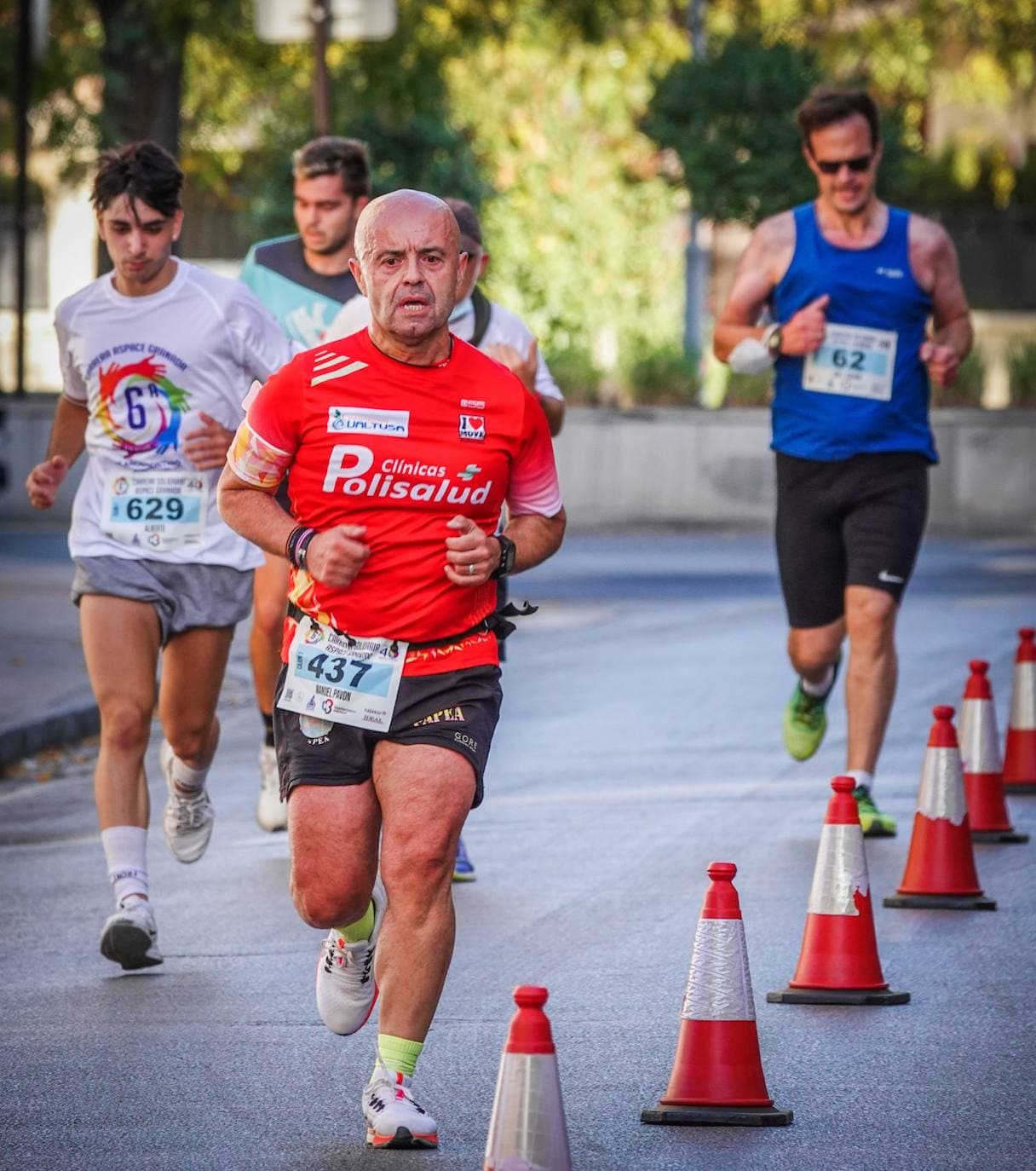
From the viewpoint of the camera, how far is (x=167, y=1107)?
5938 millimetres

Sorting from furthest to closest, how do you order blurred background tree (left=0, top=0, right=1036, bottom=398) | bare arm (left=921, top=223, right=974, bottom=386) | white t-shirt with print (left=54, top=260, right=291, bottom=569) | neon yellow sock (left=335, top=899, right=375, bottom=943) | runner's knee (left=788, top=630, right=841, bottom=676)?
blurred background tree (left=0, top=0, right=1036, bottom=398), runner's knee (left=788, top=630, right=841, bottom=676), bare arm (left=921, top=223, right=974, bottom=386), white t-shirt with print (left=54, top=260, right=291, bottom=569), neon yellow sock (left=335, top=899, right=375, bottom=943)

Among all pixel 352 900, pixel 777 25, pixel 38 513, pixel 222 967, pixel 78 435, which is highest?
pixel 777 25

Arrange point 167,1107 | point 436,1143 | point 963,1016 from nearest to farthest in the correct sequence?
1. point 436,1143
2. point 167,1107
3. point 963,1016

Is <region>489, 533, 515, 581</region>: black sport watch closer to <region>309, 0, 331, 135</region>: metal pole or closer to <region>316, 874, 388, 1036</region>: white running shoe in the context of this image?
<region>316, 874, 388, 1036</region>: white running shoe

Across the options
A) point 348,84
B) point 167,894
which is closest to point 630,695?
point 167,894

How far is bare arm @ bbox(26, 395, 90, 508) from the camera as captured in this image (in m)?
7.82

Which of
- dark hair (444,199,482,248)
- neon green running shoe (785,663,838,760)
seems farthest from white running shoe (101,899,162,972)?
neon green running shoe (785,663,838,760)

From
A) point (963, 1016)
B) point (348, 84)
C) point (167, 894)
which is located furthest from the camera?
point (348, 84)

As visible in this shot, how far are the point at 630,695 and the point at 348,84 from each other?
17375 millimetres

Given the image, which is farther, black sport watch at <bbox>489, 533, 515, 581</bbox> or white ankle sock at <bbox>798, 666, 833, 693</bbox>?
white ankle sock at <bbox>798, 666, 833, 693</bbox>

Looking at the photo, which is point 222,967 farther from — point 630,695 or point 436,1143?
point 630,695

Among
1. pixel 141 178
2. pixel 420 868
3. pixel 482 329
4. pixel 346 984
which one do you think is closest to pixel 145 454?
pixel 141 178

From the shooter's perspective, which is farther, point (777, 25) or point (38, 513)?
point (777, 25)

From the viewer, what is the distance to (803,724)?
1020cm
